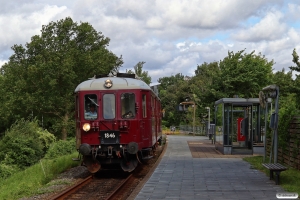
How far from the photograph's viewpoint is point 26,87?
40562 millimetres

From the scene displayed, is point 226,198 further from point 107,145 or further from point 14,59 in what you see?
point 14,59

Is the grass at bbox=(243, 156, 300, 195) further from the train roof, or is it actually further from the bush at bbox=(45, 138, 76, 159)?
the bush at bbox=(45, 138, 76, 159)

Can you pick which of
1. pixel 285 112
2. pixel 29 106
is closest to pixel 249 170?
pixel 285 112

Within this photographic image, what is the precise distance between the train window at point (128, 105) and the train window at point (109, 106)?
0.27 m

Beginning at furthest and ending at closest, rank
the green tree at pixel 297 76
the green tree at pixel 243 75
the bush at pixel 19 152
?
the green tree at pixel 243 75 < the bush at pixel 19 152 < the green tree at pixel 297 76

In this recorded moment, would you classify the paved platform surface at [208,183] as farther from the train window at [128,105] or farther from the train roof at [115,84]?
the train roof at [115,84]

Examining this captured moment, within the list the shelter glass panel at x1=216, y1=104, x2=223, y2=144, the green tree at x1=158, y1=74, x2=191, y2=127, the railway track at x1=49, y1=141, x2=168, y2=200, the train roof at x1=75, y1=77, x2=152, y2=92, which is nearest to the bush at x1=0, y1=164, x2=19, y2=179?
the railway track at x1=49, y1=141, x2=168, y2=200

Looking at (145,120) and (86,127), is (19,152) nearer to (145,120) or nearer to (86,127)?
(86,127)

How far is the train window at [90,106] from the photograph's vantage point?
14195mm

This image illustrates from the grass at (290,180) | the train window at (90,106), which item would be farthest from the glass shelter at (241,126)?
the train window at (90,106)

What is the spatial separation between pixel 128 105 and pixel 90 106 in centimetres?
116

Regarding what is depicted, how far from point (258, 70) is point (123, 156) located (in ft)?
74.6

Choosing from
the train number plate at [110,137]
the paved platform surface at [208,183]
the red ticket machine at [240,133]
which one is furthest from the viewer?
the red ticket machine at [240,133]

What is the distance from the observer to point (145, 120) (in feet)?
47.9
